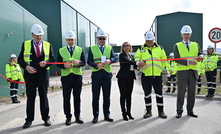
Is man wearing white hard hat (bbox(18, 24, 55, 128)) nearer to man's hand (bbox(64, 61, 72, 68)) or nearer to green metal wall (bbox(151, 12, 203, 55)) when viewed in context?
man's hand (bbox(64, 61, 72, 68))

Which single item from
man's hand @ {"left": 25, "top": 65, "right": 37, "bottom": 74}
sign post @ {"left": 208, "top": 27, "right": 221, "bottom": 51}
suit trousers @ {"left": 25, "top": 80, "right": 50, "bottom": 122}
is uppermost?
sign post @ {"left": 208, "top": 27, "right": 221, "bottom": 51}

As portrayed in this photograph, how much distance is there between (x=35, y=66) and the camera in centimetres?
461

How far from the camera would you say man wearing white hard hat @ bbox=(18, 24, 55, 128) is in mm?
4555

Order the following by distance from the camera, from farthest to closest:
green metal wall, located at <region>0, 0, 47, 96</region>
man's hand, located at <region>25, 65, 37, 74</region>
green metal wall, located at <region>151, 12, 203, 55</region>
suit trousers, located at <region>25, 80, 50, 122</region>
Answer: green metal wall, located at <region>151, 12, 203, 55</region> → green metal wall, located at <region>0, 0, 47, 96</region> → suit trousers, located at <region>25, 80, 50, 122</region> → man's hand, located at <region>25, 65, 37, 74</region>

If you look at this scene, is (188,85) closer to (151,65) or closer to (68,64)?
(151,65)

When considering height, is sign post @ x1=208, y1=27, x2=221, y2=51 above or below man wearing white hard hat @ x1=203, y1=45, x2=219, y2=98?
above

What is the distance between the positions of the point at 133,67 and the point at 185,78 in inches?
58.3

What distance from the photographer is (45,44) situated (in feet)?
15.6

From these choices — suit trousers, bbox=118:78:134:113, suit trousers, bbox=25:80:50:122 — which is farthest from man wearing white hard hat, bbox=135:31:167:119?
suit trousers, bbox=25:80:50:122

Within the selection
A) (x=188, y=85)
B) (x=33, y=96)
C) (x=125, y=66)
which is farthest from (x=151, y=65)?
(x=33, y=96)

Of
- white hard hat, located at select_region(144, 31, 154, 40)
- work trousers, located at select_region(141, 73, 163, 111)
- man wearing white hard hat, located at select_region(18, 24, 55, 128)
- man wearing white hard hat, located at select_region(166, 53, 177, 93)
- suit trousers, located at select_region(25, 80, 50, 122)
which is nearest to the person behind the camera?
man wearing white hard hat, located at select_region(18, 24, 55, 128)

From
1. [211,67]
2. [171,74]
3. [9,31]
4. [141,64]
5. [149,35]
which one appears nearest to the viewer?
[141,64]

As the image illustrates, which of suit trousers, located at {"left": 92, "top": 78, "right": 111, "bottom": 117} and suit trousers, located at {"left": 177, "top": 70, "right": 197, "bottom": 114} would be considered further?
suit trousers, located at {"left": 177, "top": 70, "right": 197, "bottom": 114}

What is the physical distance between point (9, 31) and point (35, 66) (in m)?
8.55
